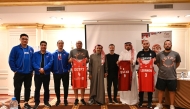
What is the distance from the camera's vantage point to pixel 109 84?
4691 mm

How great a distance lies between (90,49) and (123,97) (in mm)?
1892

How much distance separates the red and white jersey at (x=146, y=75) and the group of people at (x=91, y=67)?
115 mm

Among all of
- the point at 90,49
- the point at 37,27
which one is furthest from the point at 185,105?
the point at 37,27

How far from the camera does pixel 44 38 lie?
630 centimetres

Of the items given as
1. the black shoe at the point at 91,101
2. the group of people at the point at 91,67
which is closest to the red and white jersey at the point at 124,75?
the group of people at the point at 91,67

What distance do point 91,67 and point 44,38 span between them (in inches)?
98.4

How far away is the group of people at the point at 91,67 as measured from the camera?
157 inches

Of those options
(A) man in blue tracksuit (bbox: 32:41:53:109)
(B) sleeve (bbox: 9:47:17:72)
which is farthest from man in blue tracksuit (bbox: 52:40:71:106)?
(B) sleeve (bbox: 9:47:17:72)

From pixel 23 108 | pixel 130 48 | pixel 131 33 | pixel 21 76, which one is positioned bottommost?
pixel 23 108

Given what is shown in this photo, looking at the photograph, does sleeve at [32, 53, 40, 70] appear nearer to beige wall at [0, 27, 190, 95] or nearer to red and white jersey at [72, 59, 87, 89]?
red and white jersey at [72, 59, 87, 89]

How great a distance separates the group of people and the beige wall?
178 centimetres

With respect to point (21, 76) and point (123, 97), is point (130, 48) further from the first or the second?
point (21, 76)

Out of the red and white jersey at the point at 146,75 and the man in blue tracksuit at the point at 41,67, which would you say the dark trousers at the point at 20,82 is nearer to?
the man in blue tracksuit at the point at 41,67

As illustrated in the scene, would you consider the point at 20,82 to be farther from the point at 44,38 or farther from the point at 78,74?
the point at 44,38
